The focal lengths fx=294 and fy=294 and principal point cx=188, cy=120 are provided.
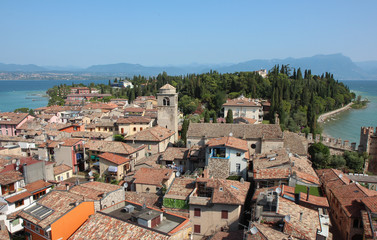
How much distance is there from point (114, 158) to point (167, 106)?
448 inches

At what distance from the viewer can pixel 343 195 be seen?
1641cm

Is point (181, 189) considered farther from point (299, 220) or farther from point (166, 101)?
point (166, 101)

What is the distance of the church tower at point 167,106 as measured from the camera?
33.6 metres

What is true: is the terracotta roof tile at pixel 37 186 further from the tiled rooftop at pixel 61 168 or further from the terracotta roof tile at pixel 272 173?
the terracotta roof tile at pixel 272 173

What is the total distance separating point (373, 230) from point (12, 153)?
27635mm

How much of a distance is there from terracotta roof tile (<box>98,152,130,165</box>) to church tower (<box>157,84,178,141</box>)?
33.6 ft

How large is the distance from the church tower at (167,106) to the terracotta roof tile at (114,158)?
10.2 metres

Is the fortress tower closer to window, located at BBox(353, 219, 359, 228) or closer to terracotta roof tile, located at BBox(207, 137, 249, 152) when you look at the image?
terracotta roof tile, located at BBox(207, 137, 249, 152)

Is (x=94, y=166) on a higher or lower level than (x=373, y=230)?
lower

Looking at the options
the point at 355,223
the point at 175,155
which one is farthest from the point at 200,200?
the point at 175,155

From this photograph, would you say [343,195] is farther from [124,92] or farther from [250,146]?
[124,92]

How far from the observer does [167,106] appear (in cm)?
3384

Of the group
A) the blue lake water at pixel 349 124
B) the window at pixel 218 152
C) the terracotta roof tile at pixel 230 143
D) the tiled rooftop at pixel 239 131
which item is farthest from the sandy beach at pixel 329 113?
the window at pixel 218 152

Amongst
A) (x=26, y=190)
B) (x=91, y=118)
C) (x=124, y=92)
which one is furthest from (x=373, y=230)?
(x=124, y=92)
